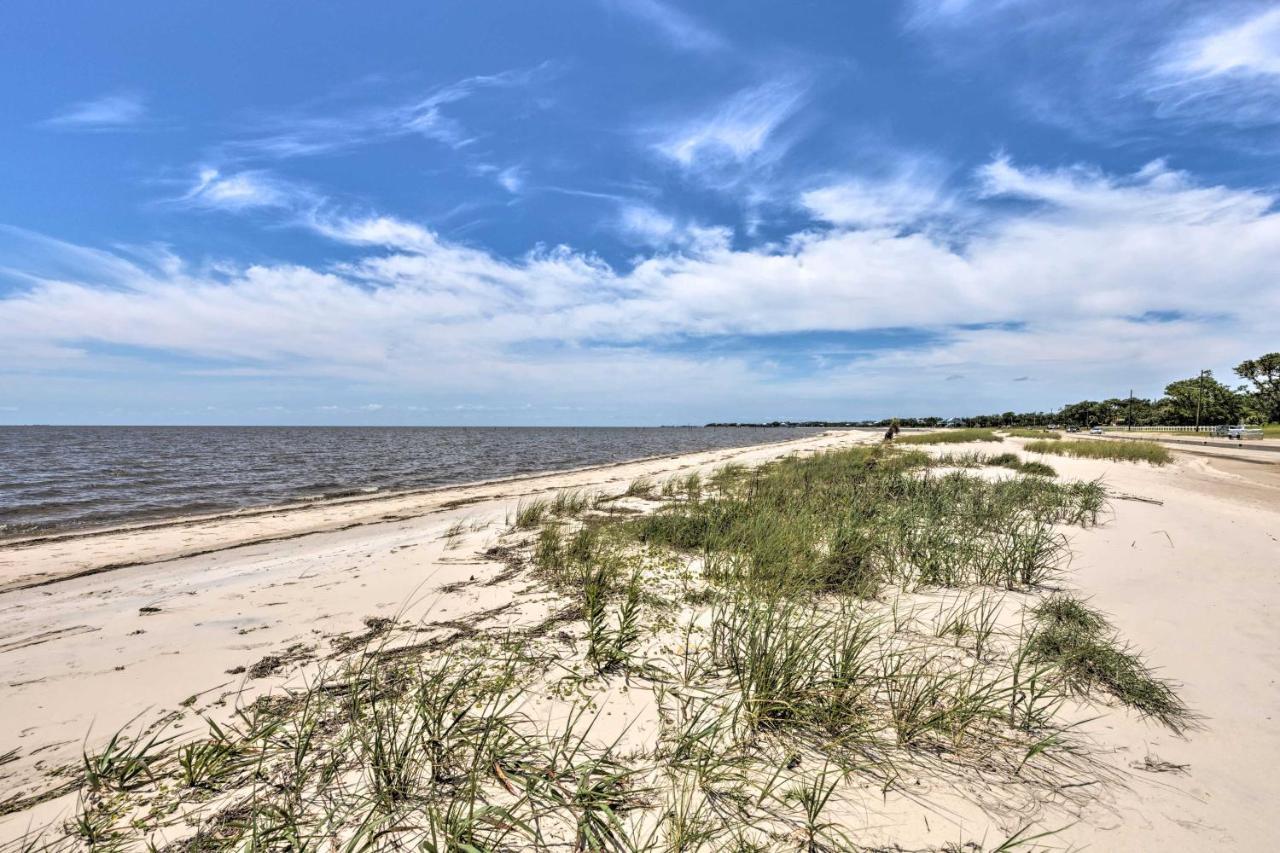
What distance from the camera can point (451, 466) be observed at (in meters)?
30.8

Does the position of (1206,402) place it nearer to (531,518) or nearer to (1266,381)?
(1266,381)

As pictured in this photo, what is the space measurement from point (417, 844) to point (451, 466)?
1200 inches

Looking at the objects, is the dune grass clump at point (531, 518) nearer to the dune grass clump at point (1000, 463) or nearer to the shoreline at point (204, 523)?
the shoreline at point (204, 523)

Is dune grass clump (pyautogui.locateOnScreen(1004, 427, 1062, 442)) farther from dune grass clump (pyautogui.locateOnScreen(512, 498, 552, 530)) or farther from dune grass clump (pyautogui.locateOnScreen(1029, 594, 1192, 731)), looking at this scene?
dune grass clump (pyautogui.locateOnScreen(1029, 594, 1192, 731))


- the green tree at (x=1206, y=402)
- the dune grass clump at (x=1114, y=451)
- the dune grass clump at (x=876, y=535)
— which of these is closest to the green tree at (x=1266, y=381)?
the green tree at (x=1206, y=402)

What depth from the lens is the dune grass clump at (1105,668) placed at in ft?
11.5

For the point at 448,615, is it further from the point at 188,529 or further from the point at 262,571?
the point at 188,529

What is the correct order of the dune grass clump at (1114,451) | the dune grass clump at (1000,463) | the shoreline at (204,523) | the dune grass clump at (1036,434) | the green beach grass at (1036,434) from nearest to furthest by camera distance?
1. the shoreline at (204,523)
2. the dune grass clump at (1000,463)
3. the dune grass clump at (1114,451)
4. the dune grass clump at (1036,434)
5. the green beach grass at (1036,434)

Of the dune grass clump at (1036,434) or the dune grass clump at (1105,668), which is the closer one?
the dune grass clump at (1105,668)

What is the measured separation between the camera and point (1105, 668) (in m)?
3.86

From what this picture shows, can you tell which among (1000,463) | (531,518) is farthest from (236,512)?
(1000,463)

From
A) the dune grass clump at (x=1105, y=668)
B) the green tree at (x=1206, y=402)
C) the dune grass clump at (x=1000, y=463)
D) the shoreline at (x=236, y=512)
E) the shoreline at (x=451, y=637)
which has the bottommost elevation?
the shoreline at (x=236, y=512)

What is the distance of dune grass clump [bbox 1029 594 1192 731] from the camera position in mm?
3518

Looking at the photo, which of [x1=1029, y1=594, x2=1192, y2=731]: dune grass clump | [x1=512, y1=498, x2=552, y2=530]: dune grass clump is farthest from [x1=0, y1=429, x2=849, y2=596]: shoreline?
[x1=1029, y1=594, x2=1192, y2=731]: dune grass clump
